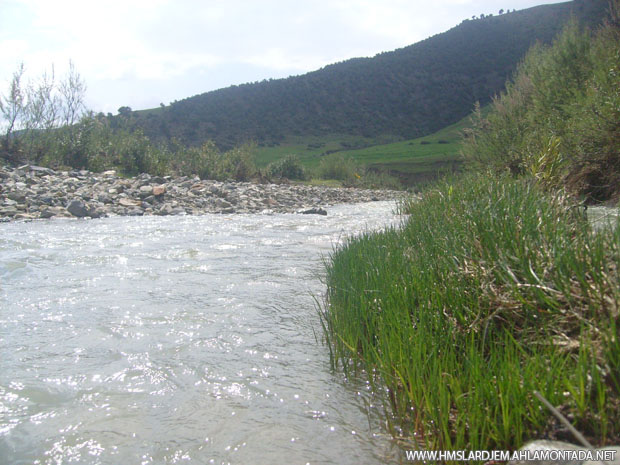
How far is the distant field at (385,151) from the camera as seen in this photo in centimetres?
4588

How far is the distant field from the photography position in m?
45.9

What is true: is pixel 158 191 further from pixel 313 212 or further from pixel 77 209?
pixel 313 212

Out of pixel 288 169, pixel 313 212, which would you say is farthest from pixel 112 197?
pixel 288 169

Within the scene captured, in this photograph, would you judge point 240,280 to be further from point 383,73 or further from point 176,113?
point 383,73

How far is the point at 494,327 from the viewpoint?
2549 millimetres

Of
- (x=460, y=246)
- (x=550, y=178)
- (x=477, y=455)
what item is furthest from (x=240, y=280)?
(x=550, y=178)

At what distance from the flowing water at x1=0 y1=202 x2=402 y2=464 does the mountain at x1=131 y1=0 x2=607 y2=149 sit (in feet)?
207

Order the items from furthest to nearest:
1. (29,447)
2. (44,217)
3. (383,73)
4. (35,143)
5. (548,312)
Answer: (383,73) → (35,143) → (44,217) → (548,312) → (29,447)

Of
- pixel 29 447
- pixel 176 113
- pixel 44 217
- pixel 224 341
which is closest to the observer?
pixel 29 447

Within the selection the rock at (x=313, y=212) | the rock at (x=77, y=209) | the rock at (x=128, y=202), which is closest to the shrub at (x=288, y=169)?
the rock at (x=313, y=212)

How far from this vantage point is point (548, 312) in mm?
2318

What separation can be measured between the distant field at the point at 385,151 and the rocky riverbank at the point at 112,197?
23927 millimetres

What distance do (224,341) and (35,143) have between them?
16.7 meters

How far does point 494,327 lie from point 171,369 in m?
1.93
